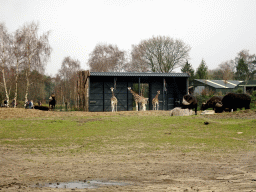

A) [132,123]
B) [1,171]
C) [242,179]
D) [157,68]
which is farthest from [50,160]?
[157,68]

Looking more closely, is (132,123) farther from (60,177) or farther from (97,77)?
(97,77)

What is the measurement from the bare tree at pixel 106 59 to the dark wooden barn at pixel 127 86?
2643cm

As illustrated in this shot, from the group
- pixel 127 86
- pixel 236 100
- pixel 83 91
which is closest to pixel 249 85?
pixel 127 86

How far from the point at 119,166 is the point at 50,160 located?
1.99m

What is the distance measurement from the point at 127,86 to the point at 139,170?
100.0 ft

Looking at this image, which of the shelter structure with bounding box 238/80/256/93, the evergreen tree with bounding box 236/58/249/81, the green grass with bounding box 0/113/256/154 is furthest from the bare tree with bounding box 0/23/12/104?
the evergreen tree with bounding box 236/58/249/81

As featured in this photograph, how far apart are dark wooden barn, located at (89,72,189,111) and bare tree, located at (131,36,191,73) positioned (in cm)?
1457

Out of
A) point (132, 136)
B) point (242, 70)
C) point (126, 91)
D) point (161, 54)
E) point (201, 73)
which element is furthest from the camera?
point (242, 70)

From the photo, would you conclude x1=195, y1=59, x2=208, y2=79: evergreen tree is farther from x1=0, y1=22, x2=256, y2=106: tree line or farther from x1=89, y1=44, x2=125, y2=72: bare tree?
x1=89, y1=44, x2=125, y2=72: bare tree

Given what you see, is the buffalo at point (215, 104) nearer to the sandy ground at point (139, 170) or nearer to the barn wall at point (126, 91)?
the barn wall at point (126, 91)

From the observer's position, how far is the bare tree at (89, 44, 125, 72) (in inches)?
2544

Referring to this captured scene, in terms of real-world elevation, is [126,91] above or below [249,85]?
below

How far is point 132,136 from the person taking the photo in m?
12.8

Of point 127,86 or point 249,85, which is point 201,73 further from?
point 127,86
